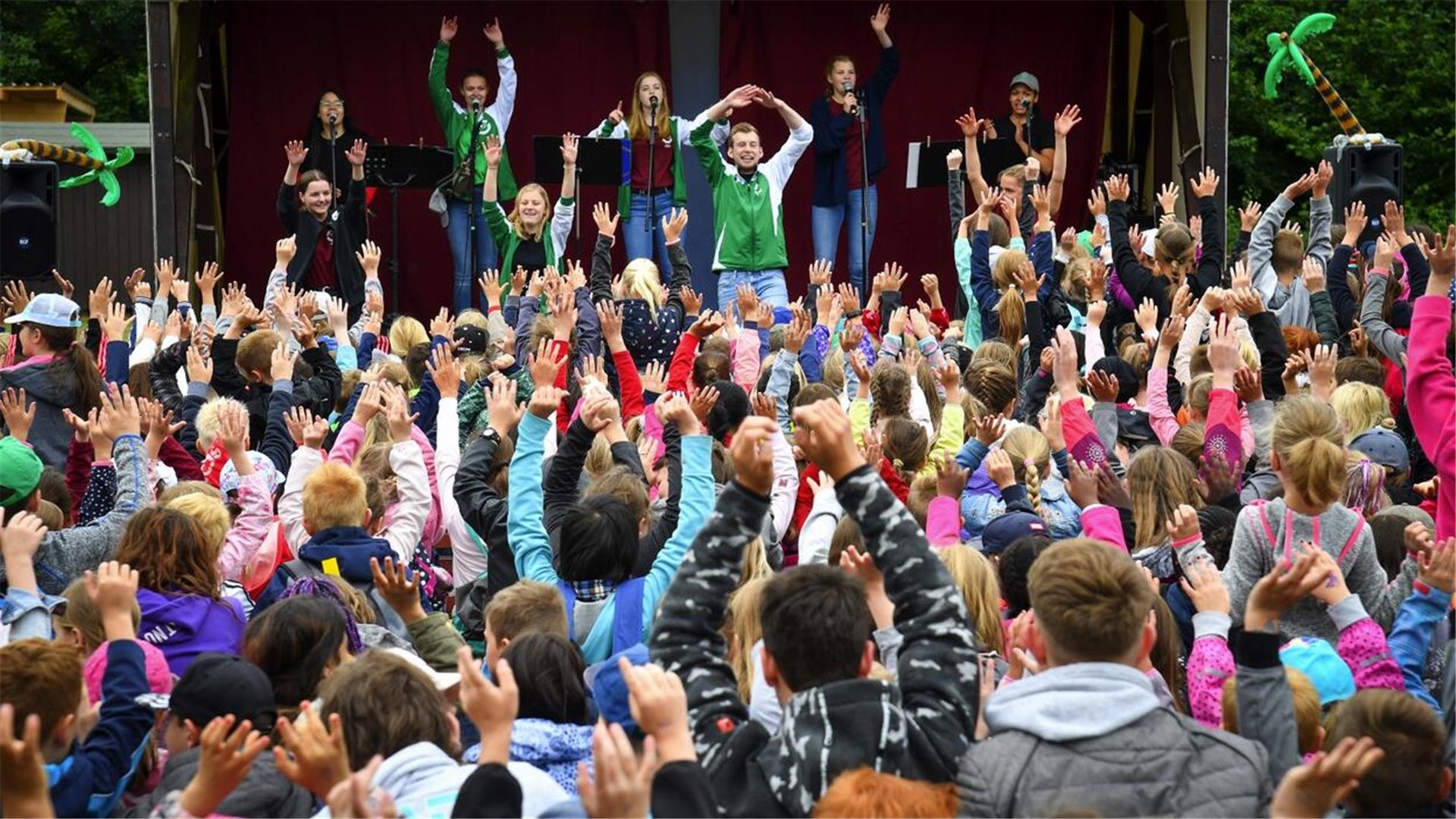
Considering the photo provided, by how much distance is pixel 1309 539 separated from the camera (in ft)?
12.3

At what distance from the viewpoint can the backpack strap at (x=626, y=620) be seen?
3805mm

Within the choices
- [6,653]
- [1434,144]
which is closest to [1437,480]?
[6,653]

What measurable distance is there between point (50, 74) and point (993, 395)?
2030 cm

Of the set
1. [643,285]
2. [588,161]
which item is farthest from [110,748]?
[588,161]

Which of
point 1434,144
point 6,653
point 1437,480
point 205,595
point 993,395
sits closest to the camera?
point 6,653

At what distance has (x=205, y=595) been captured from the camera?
3.72 metres

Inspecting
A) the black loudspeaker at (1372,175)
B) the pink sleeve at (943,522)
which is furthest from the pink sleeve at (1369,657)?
the black loudspeaker at (1372,175)

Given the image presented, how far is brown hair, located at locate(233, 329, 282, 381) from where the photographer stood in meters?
6.68

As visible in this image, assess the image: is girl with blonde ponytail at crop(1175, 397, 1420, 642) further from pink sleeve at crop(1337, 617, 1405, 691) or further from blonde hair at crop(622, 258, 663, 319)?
blonde hair at crop(622, 258, 663, 319)

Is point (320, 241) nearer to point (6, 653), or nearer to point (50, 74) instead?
point (6, 653)

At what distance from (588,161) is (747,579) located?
774 cm

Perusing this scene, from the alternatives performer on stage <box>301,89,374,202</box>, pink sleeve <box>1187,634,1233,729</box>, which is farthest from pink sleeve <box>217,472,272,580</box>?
performer on stage <box>301,89,374,202</box>

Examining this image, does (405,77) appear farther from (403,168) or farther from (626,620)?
(626,620)

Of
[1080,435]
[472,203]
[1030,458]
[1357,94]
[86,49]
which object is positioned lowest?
[1030,458]
